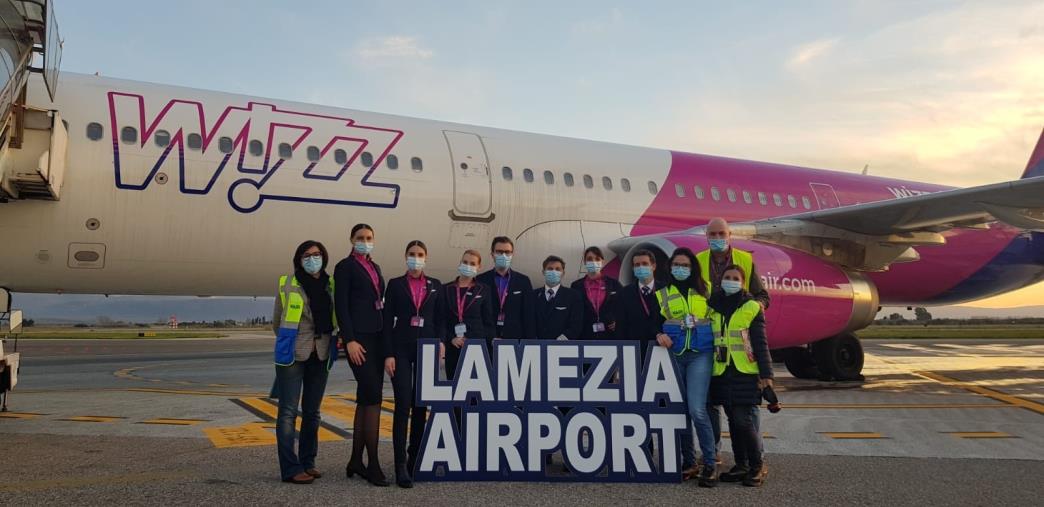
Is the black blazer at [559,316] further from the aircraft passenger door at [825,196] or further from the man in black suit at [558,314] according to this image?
the aircraft passenger door at [825,196]

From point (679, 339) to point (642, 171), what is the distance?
6.90 metres

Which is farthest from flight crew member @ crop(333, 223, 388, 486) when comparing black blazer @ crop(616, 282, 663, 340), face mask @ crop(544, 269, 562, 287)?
black blazer @ crop(616, 282, 663, 340)

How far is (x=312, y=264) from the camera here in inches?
191

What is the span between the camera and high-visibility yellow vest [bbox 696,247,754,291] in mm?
5254

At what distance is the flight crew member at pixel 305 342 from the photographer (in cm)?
469

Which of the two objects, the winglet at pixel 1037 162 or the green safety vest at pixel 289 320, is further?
the winglet at pixel 1037 162

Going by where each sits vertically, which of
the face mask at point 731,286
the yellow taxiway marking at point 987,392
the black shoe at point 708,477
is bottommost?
the yellow taxiway marking at point 987,392

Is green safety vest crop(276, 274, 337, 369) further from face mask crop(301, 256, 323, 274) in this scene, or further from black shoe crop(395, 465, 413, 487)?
black shoe crop(395, 465, 413, 487)

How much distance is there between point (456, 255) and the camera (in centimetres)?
979

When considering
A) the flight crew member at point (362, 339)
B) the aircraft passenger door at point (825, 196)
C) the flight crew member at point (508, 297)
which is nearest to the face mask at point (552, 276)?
the flight crew member at point (508, 297)

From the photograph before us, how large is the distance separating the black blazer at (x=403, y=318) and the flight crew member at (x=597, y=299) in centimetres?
126

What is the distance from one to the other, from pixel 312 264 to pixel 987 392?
10018 mm

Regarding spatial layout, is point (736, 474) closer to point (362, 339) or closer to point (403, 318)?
point (403, 318)

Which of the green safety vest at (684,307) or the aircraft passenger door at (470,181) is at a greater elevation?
the aircraft passenger door at (470,181)
